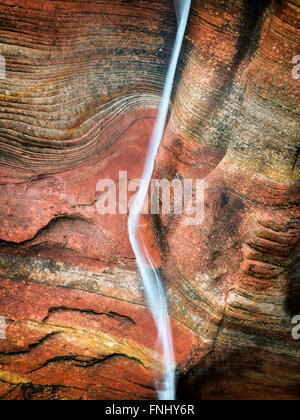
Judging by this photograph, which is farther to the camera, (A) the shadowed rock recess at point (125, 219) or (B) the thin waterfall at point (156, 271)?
(B) the thin waterfall at point (156, 271)

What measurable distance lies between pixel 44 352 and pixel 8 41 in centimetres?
240

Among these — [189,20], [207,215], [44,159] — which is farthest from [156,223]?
[189,20]

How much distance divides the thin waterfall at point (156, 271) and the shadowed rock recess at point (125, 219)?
64 mm

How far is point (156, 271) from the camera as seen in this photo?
293 cm

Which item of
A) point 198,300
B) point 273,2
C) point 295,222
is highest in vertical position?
point 273,2

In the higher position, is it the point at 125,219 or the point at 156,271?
the point at 125,219

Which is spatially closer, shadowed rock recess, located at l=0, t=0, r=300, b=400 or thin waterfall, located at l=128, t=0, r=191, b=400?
shadowed rock recess, located at l=0, t=0, r=300, b=400

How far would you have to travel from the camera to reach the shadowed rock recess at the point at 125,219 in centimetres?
252

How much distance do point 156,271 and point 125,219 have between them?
1.71 feet

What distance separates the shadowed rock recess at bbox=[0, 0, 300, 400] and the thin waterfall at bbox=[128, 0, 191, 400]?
0.06m

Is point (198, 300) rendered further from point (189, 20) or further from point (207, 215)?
point (189, 20)

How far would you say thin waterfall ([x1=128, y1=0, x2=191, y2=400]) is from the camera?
9.30 ft

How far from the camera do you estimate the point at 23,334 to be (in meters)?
2.75

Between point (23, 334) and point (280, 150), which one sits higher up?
point (280, 150)
